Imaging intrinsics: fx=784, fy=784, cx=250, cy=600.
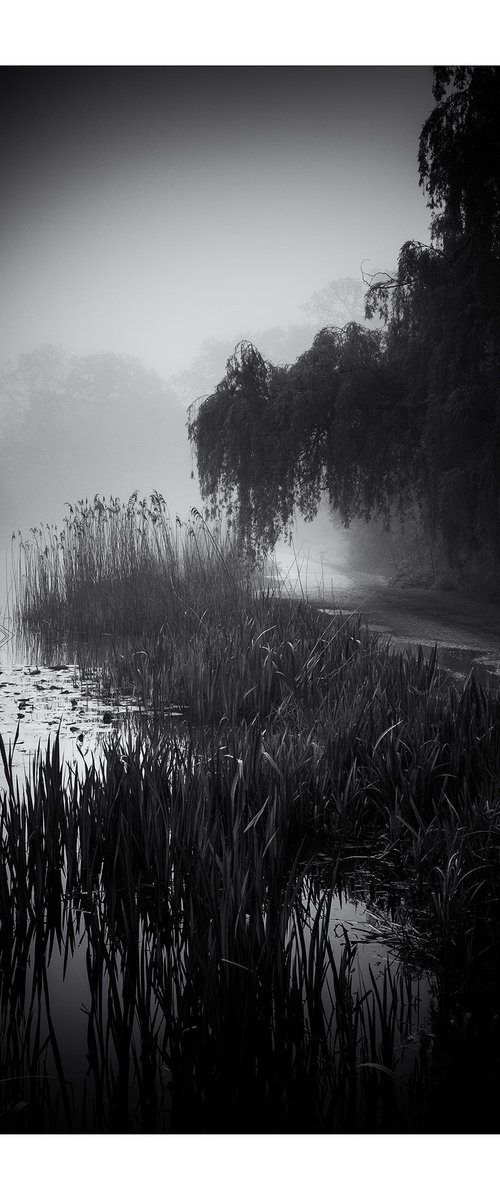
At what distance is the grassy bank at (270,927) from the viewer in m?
1.03

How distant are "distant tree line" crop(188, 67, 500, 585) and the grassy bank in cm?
320

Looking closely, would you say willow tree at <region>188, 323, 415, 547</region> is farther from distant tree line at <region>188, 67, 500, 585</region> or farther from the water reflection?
the water reflection

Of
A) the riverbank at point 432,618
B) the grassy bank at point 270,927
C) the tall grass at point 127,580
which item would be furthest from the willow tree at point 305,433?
the grassy bank at point 270,927

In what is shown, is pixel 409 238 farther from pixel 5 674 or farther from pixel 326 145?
pixel 5 674

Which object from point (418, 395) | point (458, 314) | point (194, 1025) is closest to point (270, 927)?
point (194, 1025)

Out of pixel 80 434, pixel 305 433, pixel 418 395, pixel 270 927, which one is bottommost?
pixel 270 927

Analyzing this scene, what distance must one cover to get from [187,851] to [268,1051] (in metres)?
0.52

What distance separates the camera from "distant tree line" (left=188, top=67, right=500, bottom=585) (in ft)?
15.7

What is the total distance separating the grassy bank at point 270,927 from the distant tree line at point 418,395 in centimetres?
320

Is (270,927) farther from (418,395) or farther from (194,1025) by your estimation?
(418,395)

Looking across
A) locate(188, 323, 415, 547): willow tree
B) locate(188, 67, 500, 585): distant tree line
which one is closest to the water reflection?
locate(188, 67, 500, 585): distant tree line

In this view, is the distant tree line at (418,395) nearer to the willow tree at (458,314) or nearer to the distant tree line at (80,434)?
the willow tree at (458,314)

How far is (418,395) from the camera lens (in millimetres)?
5988

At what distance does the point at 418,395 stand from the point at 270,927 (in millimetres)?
5361
